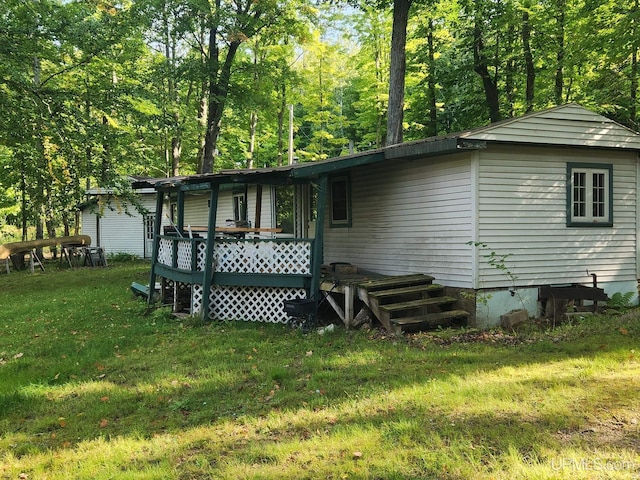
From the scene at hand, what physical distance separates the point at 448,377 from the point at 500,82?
1778 centimetres

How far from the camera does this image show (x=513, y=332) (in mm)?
7652

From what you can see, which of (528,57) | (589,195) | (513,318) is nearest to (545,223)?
(589,195)

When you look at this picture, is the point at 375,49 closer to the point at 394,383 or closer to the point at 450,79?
the point at 450,79

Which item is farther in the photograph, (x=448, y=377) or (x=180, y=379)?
(x=180, y=379)

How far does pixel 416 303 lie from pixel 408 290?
0.33 metres

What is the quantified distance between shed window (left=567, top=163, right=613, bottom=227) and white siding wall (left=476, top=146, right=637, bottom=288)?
0.12 metres

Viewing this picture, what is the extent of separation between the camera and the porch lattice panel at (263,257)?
9086 millimetres

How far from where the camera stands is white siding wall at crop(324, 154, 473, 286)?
8.45 m

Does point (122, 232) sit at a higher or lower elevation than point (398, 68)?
lower

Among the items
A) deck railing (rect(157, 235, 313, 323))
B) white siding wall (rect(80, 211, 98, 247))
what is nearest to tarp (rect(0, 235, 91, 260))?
white siding wall (rect(80, 211, 98, 247))

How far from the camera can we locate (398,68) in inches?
532

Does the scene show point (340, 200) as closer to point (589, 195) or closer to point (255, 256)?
point (255, 256)

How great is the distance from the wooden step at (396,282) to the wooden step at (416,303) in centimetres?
37

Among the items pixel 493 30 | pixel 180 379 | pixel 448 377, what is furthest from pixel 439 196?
pixel 493 30
